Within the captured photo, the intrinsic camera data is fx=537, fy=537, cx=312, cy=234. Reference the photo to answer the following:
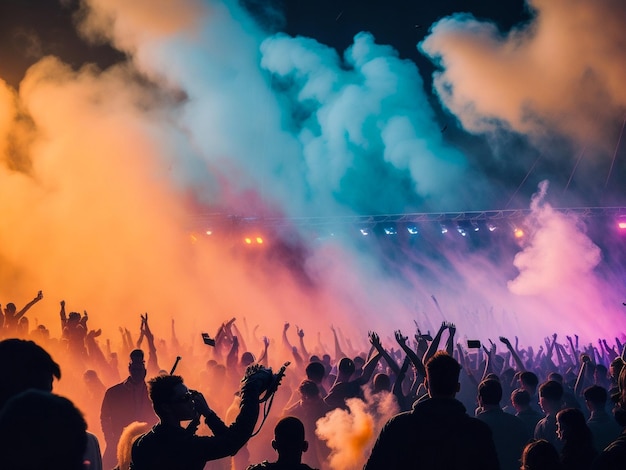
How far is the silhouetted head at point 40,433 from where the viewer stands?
159cm

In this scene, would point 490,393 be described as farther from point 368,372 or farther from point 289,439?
point 289,439

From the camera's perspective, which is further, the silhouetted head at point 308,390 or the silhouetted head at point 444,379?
the silhouetted head at point 308,390

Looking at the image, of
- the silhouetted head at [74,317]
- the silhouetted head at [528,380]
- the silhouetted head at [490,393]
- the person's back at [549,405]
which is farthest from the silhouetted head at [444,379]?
the silhouetted head at [74,317]

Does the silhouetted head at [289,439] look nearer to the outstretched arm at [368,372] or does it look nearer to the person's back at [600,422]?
the outstretched arm at [368,372]

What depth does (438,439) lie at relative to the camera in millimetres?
3027

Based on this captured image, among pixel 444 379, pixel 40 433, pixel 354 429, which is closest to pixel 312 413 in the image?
pixel 354 429

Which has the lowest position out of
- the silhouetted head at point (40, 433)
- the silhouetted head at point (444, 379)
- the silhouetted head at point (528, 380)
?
the silhouetted head at point (40, 433)

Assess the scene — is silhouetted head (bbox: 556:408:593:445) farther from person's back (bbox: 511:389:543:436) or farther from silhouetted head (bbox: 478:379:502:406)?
person's back (bbox: 511:389:543:436)

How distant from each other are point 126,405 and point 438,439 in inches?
159

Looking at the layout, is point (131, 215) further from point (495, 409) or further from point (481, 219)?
point (495, 409)

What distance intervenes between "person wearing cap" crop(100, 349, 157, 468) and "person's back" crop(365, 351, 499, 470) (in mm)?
3622

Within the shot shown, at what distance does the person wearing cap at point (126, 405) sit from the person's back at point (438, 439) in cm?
362

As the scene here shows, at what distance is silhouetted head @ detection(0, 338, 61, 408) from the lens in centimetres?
250

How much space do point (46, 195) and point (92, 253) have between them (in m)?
2.58
